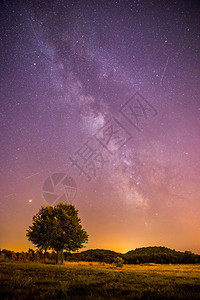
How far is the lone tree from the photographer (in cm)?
3384

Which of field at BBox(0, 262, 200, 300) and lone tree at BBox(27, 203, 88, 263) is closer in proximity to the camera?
field at BBox(0, 262, 200, 300)

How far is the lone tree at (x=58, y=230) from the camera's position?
33.8 metres

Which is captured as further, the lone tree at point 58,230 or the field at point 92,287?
the lone tree at point 58,230

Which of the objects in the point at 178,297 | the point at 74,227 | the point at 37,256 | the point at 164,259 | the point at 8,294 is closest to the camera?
the point at 8,294

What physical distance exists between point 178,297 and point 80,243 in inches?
1385

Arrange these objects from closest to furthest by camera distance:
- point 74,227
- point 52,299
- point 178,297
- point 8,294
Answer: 1. point 52,299
2. point 8,294
3. point 178,297
4. point 74,227

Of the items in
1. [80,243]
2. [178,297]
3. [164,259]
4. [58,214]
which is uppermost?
[58,214]

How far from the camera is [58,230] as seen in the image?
33.8 metres

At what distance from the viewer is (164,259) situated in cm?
6000

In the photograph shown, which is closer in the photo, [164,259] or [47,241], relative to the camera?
[47,241]

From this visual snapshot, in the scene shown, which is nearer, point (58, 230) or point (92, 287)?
point (92, 287)

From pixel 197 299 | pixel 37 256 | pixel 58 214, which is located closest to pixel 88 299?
pixel 197 299

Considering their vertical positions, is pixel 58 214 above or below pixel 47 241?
above

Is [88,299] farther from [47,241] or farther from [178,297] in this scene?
[47,241]
